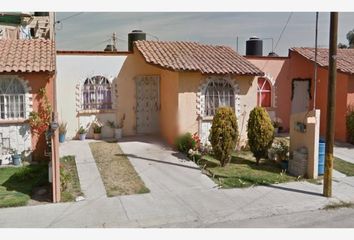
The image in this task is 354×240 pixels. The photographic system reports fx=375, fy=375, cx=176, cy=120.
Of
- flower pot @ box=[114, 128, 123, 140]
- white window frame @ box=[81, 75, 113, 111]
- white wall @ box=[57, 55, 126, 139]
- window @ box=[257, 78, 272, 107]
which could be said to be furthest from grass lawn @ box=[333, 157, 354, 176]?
white wall @ box=[57, 55, 126, 139]

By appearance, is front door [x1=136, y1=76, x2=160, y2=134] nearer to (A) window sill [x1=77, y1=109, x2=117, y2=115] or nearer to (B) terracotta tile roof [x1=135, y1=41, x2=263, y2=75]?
(A) window sill [x1=77, y1=109, x2=117, y2=115]

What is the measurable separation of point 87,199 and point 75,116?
255 inches

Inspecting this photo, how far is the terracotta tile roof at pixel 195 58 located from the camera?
12.7 m

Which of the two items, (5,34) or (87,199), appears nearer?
(87,199)

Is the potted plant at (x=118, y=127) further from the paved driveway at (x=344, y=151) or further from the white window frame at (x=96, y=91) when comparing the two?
the paved driveway at (x=344, y=151)

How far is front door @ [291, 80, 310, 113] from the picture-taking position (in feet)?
54.2

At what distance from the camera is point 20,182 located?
370 inches

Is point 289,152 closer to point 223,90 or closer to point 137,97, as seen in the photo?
point 223,90

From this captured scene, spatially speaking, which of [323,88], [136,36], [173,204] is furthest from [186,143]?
[323,88]

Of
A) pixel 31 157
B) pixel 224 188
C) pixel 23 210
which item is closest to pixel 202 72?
pixel 224 188

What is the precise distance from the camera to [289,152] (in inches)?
429

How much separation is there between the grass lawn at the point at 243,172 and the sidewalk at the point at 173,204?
0.31 m

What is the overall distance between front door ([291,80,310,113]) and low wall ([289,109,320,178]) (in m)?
6.27

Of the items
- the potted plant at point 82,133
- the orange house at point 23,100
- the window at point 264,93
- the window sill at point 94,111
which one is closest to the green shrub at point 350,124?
the window at point 264,93
